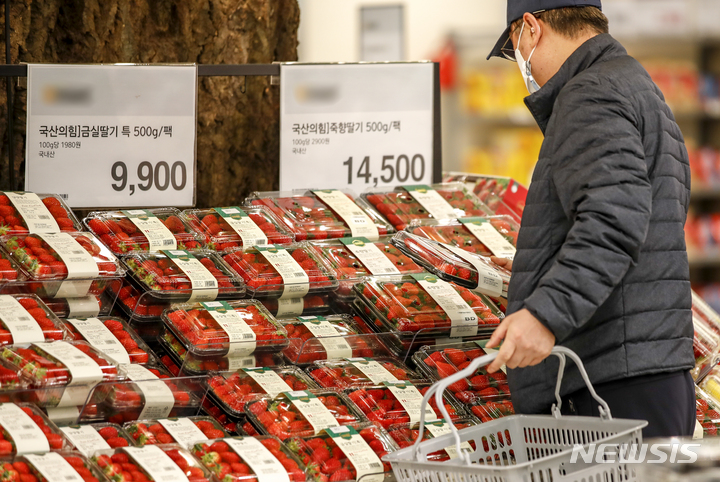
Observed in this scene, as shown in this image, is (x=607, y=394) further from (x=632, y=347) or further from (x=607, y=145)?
(x=607, y=145)

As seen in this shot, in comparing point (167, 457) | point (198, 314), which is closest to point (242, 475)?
point (167, 457)

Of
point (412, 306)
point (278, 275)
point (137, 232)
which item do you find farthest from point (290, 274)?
point (137, 232)

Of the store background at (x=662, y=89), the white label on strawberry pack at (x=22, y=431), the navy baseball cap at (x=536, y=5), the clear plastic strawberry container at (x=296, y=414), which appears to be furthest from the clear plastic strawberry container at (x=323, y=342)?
the store background at (x=662, y=89)

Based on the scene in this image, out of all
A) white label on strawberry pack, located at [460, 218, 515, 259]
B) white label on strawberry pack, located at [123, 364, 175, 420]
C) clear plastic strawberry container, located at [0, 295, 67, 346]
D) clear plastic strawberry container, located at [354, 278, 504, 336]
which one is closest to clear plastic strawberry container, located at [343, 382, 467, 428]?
clear plastic strawberry container, located at [354, 278, 504, 336]

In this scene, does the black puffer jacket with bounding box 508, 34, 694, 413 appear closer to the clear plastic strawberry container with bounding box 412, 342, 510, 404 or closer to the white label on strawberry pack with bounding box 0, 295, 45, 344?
the clear plastic strawberry container with bounding box 412, 342, 510, 404

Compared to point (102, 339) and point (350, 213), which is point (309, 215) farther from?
point (102, 339)

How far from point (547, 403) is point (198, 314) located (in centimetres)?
98

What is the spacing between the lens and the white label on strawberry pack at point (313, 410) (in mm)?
2000

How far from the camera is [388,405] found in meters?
2.13

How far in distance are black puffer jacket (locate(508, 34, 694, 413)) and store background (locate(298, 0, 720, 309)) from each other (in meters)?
5.16

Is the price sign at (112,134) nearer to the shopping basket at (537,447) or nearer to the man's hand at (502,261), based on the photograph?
the man's hand at (502,261)

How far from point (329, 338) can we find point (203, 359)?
375mm

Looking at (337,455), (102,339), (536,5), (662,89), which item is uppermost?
(662,89)

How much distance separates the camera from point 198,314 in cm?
224
